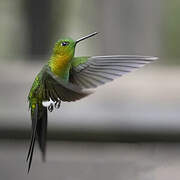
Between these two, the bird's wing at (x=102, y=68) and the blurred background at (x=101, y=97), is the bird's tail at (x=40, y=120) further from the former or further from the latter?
the blurred background at (x=101, y=97)

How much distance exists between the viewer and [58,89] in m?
0.89

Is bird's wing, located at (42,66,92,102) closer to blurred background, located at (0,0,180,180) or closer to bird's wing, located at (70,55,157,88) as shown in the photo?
bird's wing, located at (70,55,157,88)

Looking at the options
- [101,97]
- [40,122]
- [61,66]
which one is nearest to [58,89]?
[61,66]

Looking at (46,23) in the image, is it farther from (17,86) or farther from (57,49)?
(57,49)

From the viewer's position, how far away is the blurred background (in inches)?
90.1

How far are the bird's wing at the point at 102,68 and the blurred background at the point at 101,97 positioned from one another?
1.29 meters

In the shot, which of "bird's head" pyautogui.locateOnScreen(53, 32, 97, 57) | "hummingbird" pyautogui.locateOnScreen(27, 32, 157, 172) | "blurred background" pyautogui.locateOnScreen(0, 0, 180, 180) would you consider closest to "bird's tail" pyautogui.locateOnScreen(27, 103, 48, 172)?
"hummingbird" pyautogui.locateOnScreen(27, 32, 157, 172)

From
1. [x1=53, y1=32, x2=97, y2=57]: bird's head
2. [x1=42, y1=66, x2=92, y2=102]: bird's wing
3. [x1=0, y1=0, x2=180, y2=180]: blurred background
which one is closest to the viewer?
[x1=42, y1=66, x2=92, y2=102]: bird's wing

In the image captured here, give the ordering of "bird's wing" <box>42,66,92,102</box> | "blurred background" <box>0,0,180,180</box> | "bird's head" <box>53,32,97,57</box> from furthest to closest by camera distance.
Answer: "blurred background" <box>0,0,180,180</box>, "bird's head" <box>53,32,97,57</box>, "bird's wing" <box>42,66,92,102</box>

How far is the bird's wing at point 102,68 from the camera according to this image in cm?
90

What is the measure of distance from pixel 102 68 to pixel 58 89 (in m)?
0.10

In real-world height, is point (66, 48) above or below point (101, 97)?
above

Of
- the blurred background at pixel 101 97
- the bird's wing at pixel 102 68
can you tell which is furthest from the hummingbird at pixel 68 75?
the blurred background at pixel 101 97

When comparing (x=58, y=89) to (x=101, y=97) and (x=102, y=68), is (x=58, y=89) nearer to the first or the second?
(x=102, y=68)
